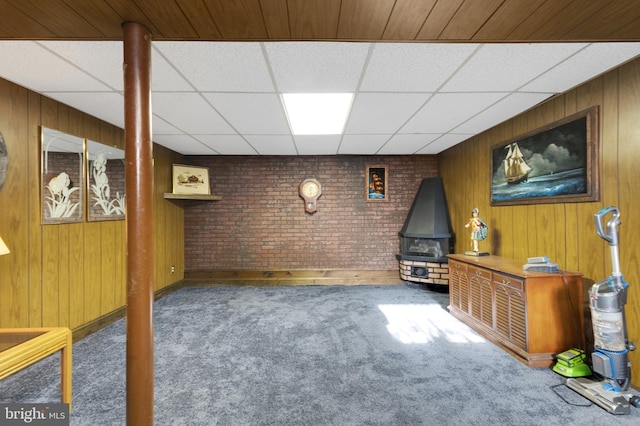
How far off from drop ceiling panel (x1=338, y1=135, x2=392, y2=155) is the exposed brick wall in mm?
356

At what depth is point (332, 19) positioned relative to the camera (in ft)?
4.87

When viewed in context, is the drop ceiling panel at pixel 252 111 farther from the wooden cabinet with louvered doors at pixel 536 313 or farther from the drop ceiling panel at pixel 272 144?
the wooden cabinet with louvered doors at pixel 536 313

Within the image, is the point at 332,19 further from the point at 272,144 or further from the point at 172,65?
the point at 272,144

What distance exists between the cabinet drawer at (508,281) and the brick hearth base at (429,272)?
1.92 meters

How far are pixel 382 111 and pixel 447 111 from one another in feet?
2.60

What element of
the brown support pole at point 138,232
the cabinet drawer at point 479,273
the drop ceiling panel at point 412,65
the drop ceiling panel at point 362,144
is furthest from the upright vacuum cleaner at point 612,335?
the brown support pole at point 138,232

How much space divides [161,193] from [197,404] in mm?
3904

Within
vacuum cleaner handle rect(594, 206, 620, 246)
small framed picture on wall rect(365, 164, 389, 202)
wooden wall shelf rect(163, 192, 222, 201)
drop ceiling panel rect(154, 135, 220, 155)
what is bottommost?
vacuum cleaner handle rect(594, 206, 620, 246)

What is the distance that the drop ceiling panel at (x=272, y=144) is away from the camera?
4.36 metres

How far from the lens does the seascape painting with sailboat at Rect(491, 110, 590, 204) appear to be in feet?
8.67

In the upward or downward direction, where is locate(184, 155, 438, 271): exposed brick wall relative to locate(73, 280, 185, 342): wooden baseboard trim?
upward

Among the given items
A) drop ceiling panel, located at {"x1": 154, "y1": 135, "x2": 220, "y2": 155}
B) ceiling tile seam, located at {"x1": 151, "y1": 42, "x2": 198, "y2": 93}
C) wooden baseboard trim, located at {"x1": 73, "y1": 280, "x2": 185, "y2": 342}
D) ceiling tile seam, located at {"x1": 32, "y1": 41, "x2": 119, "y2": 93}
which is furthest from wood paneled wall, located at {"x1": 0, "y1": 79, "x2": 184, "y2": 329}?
ceiling tile seam, located at {"x1": 151, "y1": 42, "x2": 198, "y2": 93}

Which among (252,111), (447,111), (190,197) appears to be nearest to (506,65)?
(447,111)

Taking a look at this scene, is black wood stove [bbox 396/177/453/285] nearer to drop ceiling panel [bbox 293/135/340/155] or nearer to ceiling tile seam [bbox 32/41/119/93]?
drop ceiling panel [bbox 293/135/340/155]
